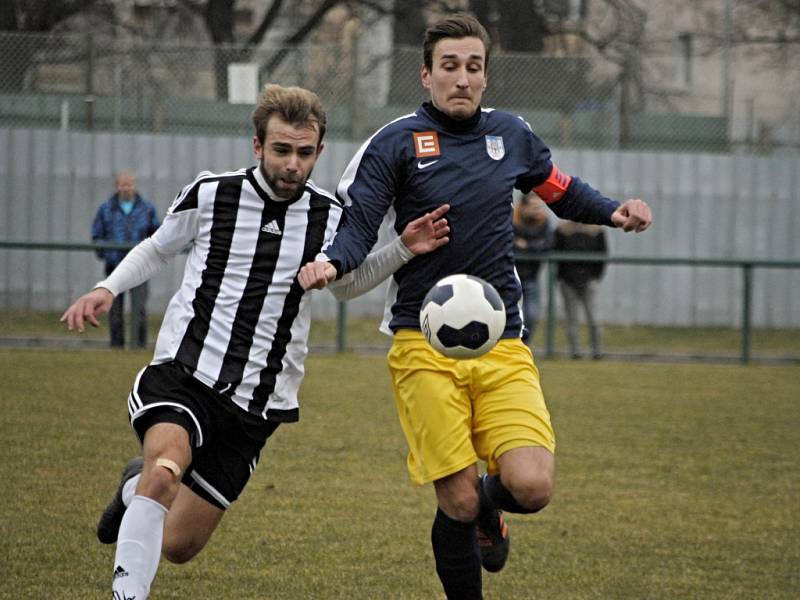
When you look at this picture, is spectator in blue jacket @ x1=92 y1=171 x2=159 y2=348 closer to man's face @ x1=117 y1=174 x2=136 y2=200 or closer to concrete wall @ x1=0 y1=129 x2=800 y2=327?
man's face @ x1=117 y1=174 x2=136 y2=200

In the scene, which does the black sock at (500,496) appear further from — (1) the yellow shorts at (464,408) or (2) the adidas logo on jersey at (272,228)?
(2) the adidas logo on jersey at (272,228)

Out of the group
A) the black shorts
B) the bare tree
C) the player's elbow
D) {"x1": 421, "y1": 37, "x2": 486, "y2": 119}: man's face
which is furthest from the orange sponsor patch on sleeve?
the bare tree

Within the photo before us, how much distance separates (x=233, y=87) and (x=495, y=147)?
11.8 meters

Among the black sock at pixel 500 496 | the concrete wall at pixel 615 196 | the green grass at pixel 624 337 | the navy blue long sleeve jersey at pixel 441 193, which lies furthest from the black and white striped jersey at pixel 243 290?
the concrete wall at pixel 615 196

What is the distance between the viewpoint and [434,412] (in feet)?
15.5

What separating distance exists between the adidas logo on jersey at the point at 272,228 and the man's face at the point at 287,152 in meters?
0.12

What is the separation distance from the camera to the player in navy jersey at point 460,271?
4.69 meters

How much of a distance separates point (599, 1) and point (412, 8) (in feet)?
11.3

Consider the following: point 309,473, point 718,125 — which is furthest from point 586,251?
point 309,473

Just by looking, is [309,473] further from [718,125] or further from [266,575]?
[718,125]

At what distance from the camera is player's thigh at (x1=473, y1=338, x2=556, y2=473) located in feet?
15.4

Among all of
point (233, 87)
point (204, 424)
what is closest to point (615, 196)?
point (233, 87)

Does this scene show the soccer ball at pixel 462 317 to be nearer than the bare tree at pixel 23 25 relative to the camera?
Yes

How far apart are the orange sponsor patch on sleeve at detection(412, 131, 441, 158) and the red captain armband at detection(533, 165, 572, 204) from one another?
20.1 inches
